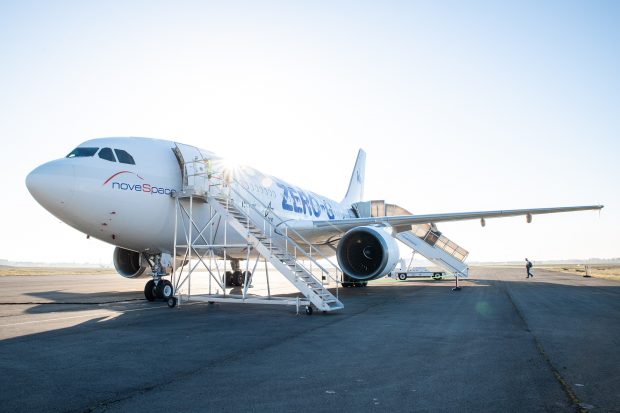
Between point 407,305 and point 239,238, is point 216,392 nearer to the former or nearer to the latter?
point 407,305

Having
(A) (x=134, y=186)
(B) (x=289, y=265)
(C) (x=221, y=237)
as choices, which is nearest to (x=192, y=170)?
(A) (x=134, y=186)

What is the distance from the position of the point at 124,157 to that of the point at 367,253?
803 centimetres

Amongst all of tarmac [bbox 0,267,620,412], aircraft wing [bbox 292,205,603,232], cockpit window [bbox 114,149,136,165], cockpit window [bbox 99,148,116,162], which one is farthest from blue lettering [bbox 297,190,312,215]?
tarmac [bbox 0,267,620,412]

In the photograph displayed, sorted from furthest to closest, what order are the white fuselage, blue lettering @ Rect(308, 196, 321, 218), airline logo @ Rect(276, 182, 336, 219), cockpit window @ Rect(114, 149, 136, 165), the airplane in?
blue lettering @ Rect(308, 196, 321, 218), airline logo @ Rect(276, 182, 336, 219), cockpit window @ Rect(114, 149, 136, 165), the airplane, the white fuselage

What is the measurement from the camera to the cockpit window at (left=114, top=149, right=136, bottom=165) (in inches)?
403

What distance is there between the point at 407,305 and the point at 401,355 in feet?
22.0

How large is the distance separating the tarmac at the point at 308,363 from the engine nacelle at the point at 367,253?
358cm

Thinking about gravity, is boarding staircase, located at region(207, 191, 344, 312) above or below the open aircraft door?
below

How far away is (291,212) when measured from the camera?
1681cm

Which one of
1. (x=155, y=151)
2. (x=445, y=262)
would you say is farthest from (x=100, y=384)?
(x=445, y=262)

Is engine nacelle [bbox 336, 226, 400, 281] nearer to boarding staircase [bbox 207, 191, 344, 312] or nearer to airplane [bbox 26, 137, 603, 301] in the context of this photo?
airplane [bbox 26, 137, 603, 301]

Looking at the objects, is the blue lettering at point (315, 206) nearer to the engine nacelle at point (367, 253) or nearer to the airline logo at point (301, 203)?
the airline logo at point (301, 203)

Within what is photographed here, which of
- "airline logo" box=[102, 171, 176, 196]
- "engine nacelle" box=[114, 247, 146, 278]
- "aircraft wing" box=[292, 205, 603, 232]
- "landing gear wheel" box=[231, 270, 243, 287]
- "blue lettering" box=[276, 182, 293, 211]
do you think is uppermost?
"blue lettering" box=[276, 182, 293, 211]

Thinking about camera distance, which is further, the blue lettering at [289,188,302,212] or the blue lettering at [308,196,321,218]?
the blue lettering at [308,196,321,218]
